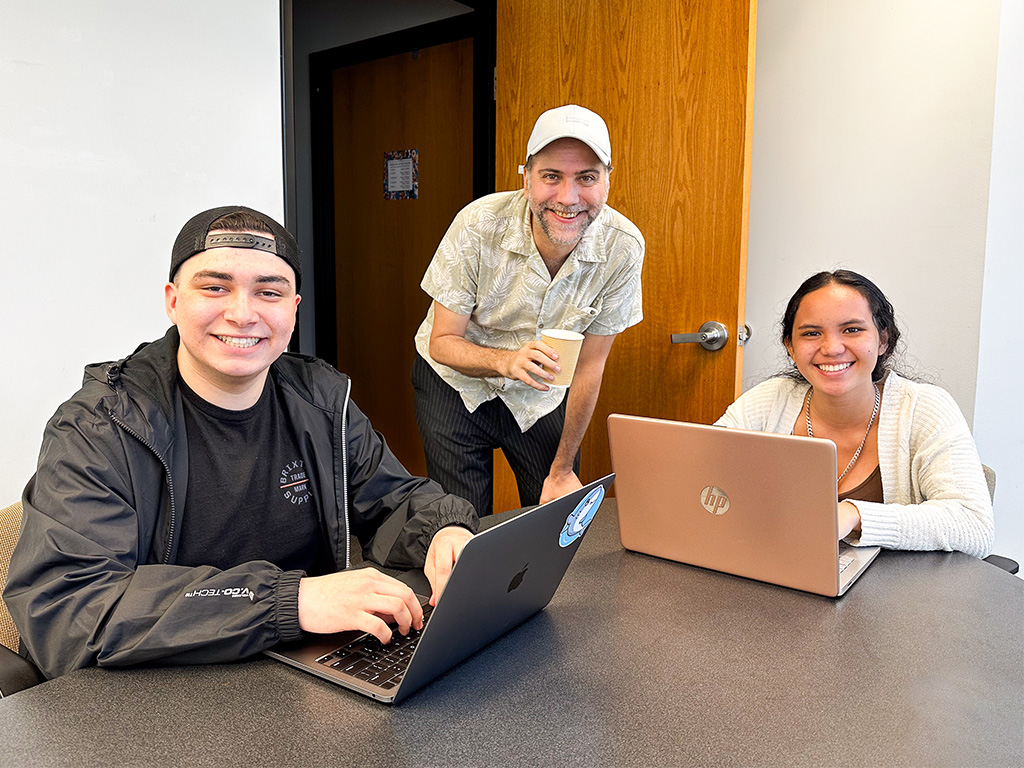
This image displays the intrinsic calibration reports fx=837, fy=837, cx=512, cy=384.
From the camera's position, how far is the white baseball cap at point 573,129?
6.29 feet

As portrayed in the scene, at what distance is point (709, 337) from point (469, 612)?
5.95ft

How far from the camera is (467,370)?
81.8 inches

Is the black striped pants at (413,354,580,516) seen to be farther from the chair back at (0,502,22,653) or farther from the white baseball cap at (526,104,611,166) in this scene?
the chair back at (0,502,22,653)

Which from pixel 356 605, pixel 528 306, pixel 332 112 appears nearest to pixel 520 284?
pixel 528 306

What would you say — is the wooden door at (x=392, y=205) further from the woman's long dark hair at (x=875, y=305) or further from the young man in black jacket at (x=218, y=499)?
the young man in black jacket at (x=218, y=499)

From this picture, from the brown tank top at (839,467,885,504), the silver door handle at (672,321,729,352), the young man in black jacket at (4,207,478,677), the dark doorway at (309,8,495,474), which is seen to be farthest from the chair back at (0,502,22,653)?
the dark doorway at (309,8,495,474)

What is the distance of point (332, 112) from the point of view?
4344mm

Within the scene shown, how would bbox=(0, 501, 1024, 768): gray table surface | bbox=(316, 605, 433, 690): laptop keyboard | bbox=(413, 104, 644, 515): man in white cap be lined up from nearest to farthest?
1. bbox=(0, 501, 1024, 768): gray table surface
2. bbox=(316, 605, 433, 690): laptop keyboard
3. bbox=(413, 104, 644, 515): man in white cap

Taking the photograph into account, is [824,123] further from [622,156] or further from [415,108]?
[415,108]

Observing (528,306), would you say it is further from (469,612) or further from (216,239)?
(469,612)

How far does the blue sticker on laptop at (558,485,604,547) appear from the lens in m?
1.11

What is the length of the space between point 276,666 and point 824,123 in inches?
104

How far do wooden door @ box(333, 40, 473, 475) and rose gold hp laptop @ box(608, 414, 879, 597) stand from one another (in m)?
2.74

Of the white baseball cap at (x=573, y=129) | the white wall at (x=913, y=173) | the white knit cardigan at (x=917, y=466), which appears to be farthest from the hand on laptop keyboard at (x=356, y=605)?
the white wall at (x=913, y=173)
